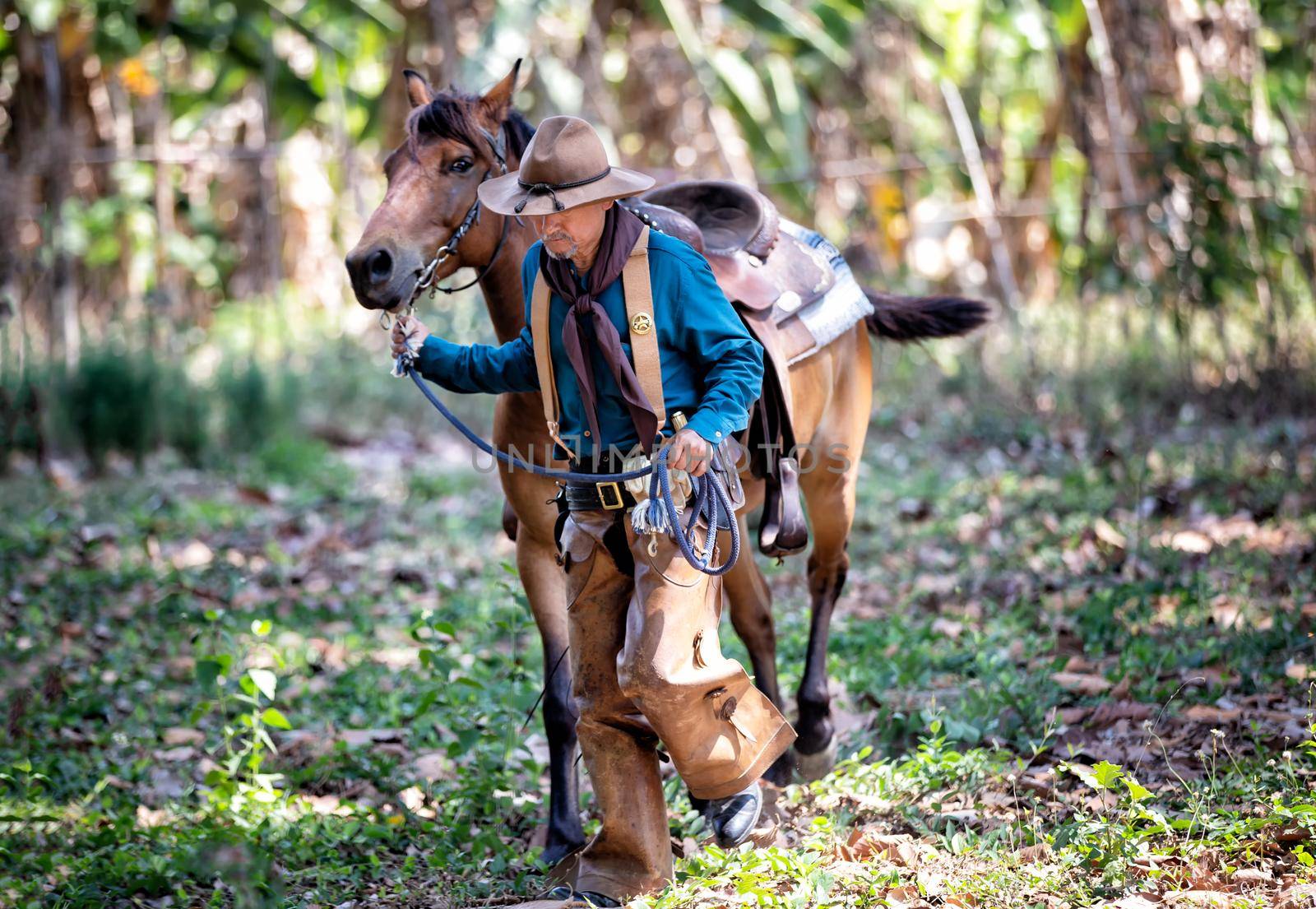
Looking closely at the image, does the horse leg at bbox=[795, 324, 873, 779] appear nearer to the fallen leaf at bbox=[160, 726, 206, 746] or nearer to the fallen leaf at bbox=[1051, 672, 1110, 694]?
the fallen leaf at bbox=[1051, 672, 1110, 694]

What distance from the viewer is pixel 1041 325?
33.9 ft

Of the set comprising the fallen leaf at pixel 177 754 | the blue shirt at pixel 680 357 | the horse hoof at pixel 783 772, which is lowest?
the horse hoof at pixel 783 772

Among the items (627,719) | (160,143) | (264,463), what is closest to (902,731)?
(627,719)

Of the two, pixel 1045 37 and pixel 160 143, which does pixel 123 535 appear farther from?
pixel 1045 37

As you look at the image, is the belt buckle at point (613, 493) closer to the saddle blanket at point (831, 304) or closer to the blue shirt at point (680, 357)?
the blue shirt at point (680, 357)

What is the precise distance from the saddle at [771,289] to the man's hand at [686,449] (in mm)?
716

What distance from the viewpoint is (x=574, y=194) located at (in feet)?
10.4

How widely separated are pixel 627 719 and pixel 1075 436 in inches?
242

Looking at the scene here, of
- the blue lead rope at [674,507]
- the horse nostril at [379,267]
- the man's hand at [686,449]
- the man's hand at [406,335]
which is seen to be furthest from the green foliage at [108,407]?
the man's hand at [686,449]

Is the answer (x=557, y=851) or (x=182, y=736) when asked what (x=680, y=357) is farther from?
(x=182, y=736)

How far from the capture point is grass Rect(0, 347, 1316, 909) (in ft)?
11.7

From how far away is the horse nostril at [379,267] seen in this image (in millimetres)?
3695

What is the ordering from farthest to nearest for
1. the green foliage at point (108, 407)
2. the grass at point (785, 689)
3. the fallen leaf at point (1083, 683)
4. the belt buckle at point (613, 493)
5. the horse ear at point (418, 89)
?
1. the green foliage at point (108, 407)
2. the fallen leaf at point (1083, 683)
3. the horse ear at point (418, 89)
4. the grass at point (785, 689)
5. the belt buckle at point (613, 493)

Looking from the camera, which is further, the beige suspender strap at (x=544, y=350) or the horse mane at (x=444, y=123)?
the horse mane at (x=444, y=123)
